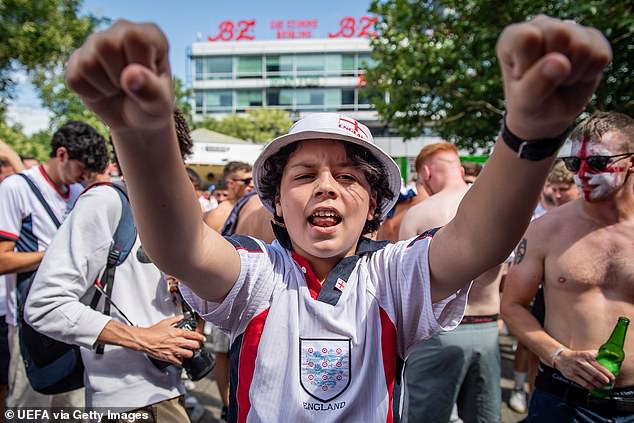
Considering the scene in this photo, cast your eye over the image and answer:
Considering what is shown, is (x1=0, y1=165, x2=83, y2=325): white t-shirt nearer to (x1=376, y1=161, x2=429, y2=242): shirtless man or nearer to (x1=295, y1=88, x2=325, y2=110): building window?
(x1=376, y1=161, x2=429, y2=242): shirtless man

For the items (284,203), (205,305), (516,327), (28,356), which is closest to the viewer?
(205,305)

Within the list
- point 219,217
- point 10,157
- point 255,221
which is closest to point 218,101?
point 219,217

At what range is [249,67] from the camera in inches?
2163

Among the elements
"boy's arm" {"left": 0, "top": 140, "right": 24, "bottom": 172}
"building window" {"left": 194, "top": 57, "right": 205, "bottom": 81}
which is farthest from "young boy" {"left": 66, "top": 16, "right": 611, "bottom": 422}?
"building window" {"left": 194, "top": 57, "right": 205, "bottom": 81}

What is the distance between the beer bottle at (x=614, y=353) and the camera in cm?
225

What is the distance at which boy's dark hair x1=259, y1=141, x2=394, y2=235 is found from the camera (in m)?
1.57

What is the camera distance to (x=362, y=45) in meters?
52.3

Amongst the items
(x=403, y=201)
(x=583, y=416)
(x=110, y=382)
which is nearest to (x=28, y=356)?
(x=110, y=382)

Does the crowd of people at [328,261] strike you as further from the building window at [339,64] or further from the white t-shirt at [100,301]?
the building window at [339,64]

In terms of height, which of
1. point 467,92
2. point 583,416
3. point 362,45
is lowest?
point 583,416

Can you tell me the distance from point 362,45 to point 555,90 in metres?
54.6

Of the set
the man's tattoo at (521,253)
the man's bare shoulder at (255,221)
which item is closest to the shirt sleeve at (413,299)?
the man's tattoo at (521,253)

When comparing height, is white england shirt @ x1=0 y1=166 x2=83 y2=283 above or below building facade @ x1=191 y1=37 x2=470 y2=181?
below

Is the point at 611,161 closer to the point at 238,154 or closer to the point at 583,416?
the point at 583,416
